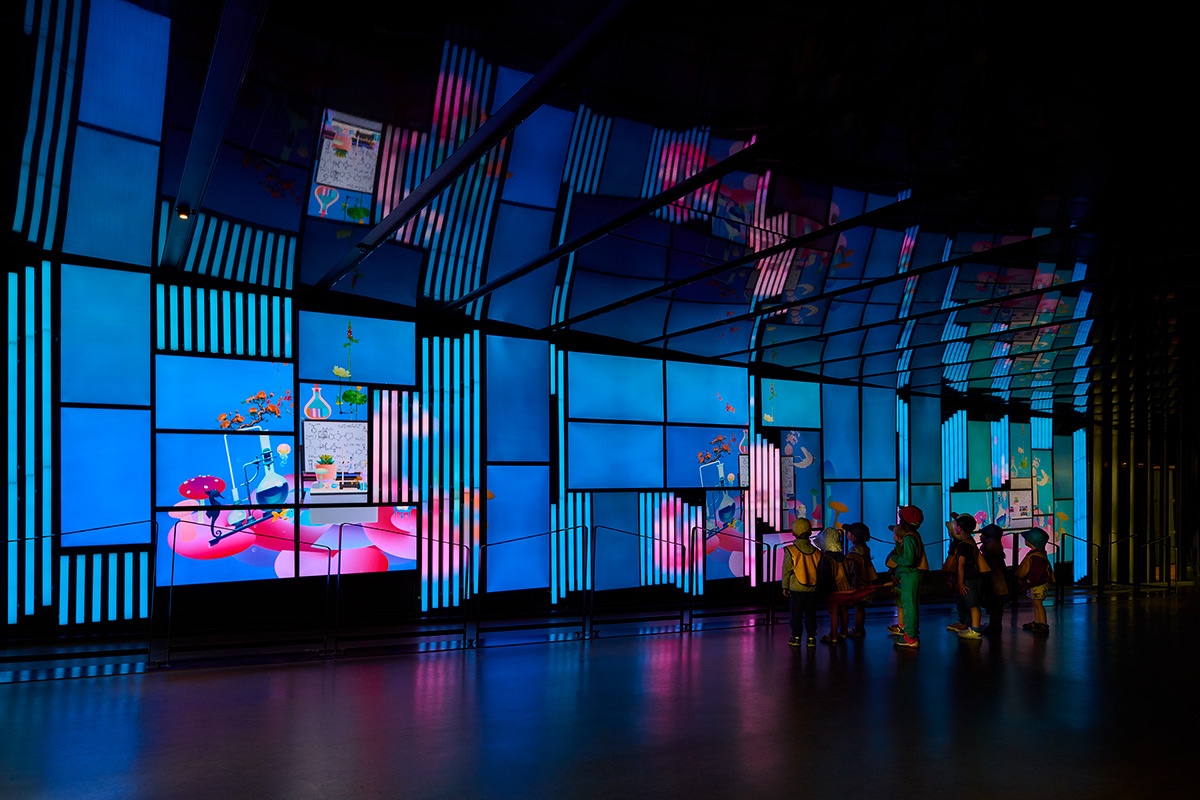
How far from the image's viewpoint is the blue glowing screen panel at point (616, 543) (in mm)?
13219

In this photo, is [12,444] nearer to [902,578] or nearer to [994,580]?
[902,578]

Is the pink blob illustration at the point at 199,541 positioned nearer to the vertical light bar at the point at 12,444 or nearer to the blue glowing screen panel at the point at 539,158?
the vertical light bar at the point at 12,444

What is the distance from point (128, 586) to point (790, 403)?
11438mm

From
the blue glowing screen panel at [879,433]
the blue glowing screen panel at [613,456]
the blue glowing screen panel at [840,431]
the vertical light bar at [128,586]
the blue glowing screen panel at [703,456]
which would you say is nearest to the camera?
the vertical light bar at [128,586]

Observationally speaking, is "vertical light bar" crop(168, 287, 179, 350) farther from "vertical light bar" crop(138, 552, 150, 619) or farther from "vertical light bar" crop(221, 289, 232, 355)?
"vertical light bar" crop(138, 552, 150, 619)

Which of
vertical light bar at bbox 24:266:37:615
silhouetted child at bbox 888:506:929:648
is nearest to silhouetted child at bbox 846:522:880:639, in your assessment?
silhouetted child at bbox 888:506:929:648

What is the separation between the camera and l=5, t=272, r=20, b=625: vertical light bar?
884 centimetres

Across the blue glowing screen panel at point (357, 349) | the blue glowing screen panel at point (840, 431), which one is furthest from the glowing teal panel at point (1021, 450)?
the blue glowing screen panel at point (357, 349)

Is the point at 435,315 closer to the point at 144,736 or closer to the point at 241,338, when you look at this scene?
the point at 241,338

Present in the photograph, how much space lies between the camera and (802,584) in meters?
9.59

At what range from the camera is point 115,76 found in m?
7.45

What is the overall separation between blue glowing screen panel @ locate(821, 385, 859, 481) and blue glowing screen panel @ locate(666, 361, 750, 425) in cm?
225

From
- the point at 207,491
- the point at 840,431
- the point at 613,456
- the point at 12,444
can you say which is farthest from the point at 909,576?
the point at 12,444

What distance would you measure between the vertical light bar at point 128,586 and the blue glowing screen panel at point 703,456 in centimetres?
793
